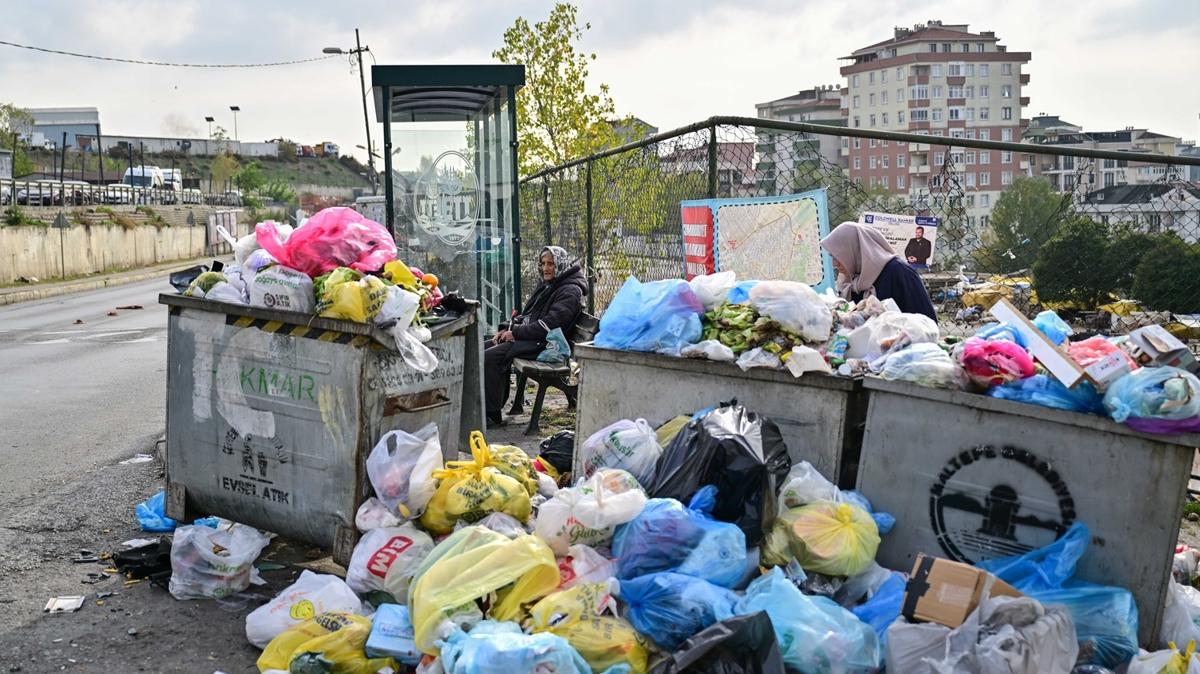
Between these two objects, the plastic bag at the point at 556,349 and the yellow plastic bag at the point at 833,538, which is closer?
the yellow plastic bag at the point at 833,538

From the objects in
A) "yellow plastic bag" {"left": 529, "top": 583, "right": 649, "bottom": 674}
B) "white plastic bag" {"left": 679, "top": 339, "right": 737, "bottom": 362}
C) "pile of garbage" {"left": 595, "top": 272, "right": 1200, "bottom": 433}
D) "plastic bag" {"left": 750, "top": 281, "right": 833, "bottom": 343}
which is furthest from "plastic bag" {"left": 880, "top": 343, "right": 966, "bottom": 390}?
"yellow plastic bag" {"left": 529, "top": 583, "right": 649, "bottom": 674}

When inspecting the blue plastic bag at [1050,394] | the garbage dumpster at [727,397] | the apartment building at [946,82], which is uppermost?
the apartment building at [946,82]

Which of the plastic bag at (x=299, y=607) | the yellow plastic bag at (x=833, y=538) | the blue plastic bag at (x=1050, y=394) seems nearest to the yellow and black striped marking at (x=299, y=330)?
the plastic bag at (x=299, y=607)

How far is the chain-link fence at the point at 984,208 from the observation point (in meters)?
5.80

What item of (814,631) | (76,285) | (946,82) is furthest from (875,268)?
(946,82)

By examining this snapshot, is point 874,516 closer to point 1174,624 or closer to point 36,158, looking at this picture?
point 1174,624

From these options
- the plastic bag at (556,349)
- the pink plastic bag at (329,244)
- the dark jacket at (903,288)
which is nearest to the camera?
the pink plastic bag at (329,244)

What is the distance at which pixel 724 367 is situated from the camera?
15.5 ft

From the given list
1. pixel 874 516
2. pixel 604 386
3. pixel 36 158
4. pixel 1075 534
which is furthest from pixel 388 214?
pixel 36 158

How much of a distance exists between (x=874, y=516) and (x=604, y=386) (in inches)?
61.1

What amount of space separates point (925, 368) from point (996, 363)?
27 cm

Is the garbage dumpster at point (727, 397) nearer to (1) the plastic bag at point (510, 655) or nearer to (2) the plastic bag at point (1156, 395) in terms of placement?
(2) the plastic bag at point (1156, 395)

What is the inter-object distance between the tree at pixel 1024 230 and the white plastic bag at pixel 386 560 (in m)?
3.87

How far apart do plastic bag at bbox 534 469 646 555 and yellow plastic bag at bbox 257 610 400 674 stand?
75 cm
